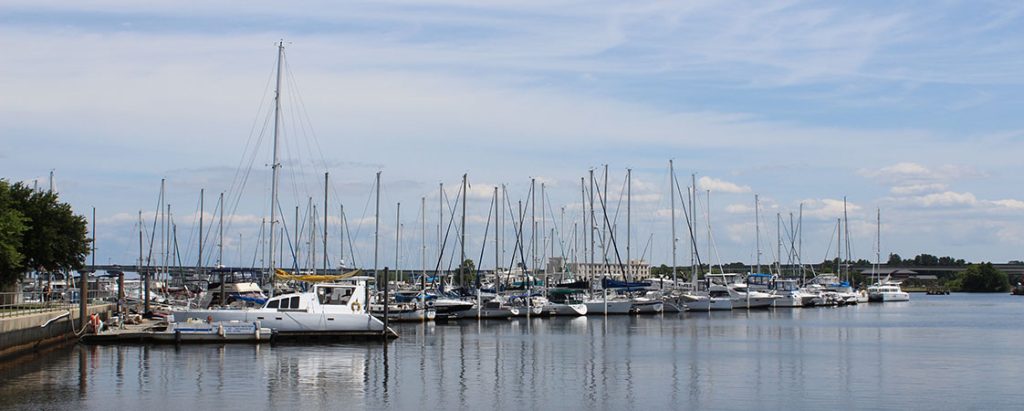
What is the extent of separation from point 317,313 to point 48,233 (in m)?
18.9

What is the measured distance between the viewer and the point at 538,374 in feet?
165

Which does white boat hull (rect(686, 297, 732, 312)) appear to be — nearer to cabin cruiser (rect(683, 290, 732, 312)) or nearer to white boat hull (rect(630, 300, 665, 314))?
cabin cruiser (rect(683, 290, 732, 312))

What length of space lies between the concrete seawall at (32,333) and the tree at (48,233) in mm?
4371

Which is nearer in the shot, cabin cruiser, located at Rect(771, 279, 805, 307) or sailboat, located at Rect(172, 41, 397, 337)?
sailboat, located at Rect(172, 41, 397, 337)

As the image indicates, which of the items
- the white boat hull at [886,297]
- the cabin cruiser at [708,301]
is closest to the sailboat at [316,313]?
the cabin cruiser at [708,301]

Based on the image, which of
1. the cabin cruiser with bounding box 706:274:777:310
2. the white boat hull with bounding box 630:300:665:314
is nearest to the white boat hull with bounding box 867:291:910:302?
the cabin cruiser with bounding box 706:274:777:310

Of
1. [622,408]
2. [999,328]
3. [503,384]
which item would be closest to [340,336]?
[503,384]

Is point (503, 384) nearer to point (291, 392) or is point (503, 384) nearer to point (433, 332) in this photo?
point (291, 392)

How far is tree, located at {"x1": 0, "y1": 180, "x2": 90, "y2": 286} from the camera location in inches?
2694

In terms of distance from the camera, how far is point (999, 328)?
306 ft

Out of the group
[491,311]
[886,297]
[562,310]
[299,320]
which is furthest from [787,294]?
[299,320]

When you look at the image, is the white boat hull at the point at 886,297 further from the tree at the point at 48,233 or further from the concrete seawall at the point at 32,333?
the concrete seawall at the point at 32,333

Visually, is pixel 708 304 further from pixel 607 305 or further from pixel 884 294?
pixel 884 294

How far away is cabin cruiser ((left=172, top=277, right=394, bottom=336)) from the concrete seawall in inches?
274
